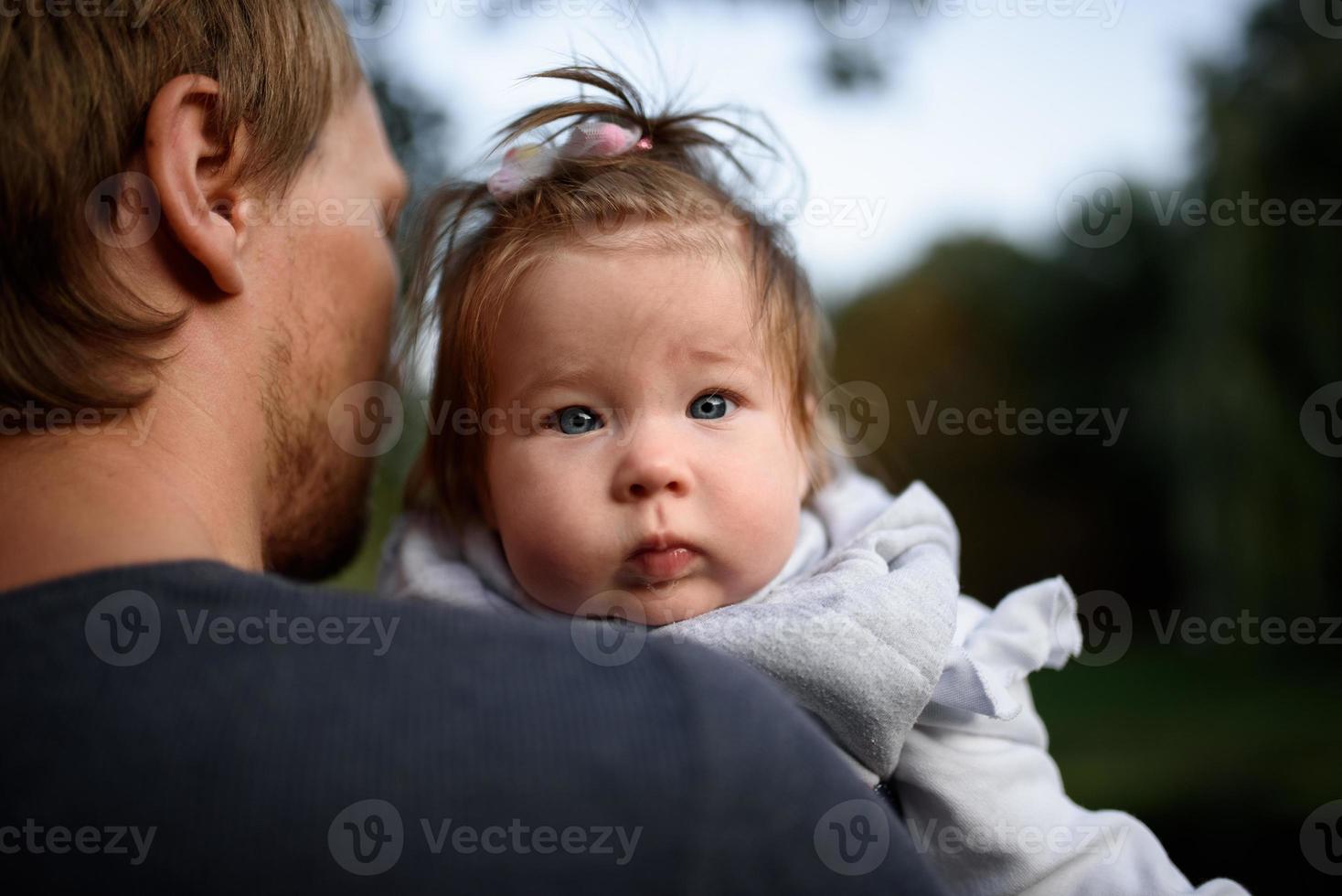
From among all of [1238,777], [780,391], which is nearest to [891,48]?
[780,391]

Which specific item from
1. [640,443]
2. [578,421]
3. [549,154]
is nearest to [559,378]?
[578,421]

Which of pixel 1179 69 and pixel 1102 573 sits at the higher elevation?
pixel 1179 69

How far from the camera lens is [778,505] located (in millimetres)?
1677

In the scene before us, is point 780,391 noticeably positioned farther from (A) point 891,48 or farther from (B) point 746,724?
(A) point 891,48

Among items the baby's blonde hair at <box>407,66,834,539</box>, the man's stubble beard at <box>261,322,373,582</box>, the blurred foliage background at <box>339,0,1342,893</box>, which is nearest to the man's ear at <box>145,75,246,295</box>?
the man's stubble beard at <box>261,322,373,582</box>

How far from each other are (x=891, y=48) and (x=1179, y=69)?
2.89m

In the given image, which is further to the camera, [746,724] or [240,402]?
[240,402]

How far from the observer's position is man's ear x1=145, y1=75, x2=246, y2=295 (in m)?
1.45

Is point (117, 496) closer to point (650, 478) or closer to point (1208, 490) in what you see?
point (650, 478)

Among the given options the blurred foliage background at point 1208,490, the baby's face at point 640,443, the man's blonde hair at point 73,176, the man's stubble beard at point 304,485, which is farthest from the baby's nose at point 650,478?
the blurred foliage background at point 1208,490

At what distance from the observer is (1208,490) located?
226 inches

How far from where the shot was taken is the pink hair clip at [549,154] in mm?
1879

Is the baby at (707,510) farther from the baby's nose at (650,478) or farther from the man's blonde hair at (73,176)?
the man's blonde hair at (73,176)

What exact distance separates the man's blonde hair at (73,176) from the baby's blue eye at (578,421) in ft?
1.91
